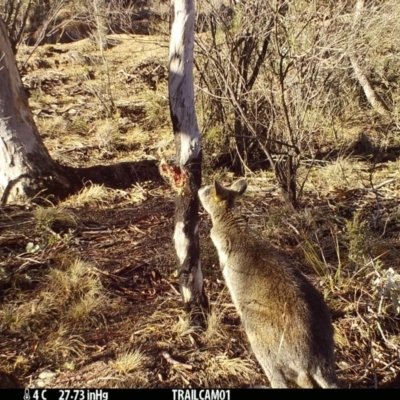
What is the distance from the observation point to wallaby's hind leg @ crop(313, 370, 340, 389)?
3287 mm

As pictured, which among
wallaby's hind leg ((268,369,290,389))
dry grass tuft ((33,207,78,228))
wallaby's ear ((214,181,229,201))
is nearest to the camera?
wallaby's hind leg ((268,369,290,389))

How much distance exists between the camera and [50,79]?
1216 cm

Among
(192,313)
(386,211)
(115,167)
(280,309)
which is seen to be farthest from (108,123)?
(280,309)

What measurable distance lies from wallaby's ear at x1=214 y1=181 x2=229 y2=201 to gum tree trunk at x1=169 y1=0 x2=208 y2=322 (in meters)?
0.17

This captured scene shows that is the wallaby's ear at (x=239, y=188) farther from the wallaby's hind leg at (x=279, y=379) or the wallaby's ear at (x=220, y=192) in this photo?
the wallaby's hind leg at (x=279, y=379)

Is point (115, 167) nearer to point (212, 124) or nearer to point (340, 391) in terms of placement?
point (212, 124)

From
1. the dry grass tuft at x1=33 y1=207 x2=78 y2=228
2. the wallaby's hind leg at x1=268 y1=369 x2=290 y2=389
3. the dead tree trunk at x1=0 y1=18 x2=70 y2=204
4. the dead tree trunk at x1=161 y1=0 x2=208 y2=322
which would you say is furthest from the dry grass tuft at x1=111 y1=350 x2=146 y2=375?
the dead tree trunk at x1=0 y1=18 x2=70 y2=204

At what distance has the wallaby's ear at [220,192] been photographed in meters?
4.27

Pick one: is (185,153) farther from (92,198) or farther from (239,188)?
(92,198)

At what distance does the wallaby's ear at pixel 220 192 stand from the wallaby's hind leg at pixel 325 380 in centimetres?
162

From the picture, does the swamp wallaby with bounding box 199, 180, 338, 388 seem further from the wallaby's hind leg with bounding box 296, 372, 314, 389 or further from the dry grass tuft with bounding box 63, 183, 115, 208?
the dry grass tuft with bounding box 63, 183, 115, 208

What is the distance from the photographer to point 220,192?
4.31m

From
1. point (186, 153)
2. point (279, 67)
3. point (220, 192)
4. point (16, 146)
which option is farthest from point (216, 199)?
point (16, 146)

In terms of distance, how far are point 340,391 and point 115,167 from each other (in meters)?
5.47
